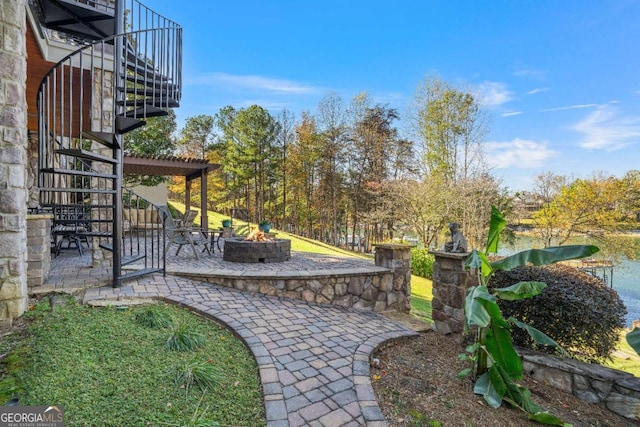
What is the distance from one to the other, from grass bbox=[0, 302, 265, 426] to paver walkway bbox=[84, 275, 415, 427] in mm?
193

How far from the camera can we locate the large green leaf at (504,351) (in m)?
2.22

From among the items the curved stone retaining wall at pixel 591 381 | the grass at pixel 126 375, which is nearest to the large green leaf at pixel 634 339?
the curved stone retaining wall at pixel 591 381

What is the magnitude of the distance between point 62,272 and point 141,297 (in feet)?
6.74

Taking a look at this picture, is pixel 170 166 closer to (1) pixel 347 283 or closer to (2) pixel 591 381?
(1) pixel 347 283

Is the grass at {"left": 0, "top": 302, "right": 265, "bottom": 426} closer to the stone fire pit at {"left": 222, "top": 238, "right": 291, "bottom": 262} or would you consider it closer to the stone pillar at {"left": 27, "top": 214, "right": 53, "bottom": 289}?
the stone pillar at {"left": 27, "top": 214, "right": 53, "bottom": 289}

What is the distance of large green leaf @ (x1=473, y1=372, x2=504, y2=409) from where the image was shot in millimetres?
2228

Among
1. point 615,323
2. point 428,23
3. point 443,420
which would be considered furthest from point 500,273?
point 428,23

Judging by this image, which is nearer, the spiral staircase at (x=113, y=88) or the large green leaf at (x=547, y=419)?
the large green leaf at (x=547, y=419)

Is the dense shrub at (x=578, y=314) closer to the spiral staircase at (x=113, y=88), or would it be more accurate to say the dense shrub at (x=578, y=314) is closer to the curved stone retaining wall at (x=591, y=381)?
the curved stone retaining wall at (x=591, y=381)

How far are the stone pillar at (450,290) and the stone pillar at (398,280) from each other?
1.23 metres

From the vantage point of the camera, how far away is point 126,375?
2020 millimetres

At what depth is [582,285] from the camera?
2912 mm

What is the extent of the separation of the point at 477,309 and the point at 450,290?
1812 millimetres

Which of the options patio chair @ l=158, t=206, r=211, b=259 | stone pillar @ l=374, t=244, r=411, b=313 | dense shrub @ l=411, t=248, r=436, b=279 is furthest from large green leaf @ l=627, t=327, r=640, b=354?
dense shrub @ l=411, t=248, r=436, b=279
